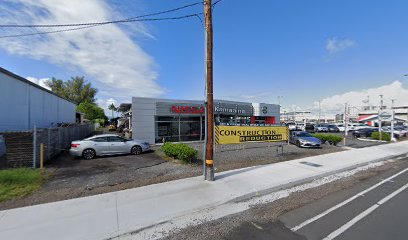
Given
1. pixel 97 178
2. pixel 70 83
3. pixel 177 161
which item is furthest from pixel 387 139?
pixel 70 83

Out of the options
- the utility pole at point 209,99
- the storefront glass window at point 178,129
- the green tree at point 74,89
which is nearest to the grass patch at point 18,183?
the utility pole at point 209,99

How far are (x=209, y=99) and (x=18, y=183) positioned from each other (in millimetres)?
7021

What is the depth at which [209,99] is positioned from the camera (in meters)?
7.21

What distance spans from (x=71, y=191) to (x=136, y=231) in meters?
3.54

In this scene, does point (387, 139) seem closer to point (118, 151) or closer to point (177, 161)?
point (177, 161)

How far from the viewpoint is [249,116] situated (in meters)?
24.0

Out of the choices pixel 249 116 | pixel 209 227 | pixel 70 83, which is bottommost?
pixel 209 227

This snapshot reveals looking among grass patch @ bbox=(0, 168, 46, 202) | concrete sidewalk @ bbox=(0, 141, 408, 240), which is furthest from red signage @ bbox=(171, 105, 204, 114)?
grass patch @ bbox=(0, 168, 46, 202)

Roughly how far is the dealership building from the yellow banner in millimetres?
2847

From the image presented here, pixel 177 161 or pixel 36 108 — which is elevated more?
pixel 36 108

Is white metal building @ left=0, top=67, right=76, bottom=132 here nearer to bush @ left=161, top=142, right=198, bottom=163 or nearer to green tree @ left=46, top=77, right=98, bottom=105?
bush @ left=161, top=142, right=198, bottom=163

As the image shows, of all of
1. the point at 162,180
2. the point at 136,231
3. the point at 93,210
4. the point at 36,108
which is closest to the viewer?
the point at 136,231

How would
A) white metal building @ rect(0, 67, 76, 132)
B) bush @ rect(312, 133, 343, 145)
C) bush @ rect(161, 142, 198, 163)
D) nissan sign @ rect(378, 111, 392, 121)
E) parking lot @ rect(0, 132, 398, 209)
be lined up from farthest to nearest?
1. nissan sign @ rect(378, 111, 392, 121)
2. bush @ rect(312, 133, 343, 145)
3. white metal building @ rect(0, 67, 76, 132)
4. bush @ rect(161, 142, 198, 163)
5. parking lot @ rect(0, 132, 398, 209)

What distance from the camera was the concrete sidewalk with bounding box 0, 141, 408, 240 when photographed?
403cm
